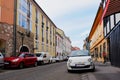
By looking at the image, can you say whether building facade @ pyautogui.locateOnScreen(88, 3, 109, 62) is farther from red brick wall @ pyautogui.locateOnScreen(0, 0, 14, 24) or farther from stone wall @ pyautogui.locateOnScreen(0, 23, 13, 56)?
red brick wall @ pyautogui.locateOnScreen(0, 0, 14, 24)

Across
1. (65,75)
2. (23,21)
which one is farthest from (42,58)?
(65,75)

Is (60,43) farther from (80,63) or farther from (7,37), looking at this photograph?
(80,63)

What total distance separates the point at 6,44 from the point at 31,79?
17.8m

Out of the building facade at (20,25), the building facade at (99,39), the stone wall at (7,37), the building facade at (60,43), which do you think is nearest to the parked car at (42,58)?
the building facade at (20,25)

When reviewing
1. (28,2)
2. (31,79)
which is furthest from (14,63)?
(28,2)

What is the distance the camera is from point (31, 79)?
12633 mm

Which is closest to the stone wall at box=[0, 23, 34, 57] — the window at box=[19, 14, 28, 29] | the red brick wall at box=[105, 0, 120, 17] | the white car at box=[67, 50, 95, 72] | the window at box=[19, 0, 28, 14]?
the window at box=[19, 14, 28, 29]

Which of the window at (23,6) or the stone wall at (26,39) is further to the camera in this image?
the window at (23,6)

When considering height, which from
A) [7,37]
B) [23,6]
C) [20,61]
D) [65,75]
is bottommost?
[65,75]

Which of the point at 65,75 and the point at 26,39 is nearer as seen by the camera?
the point at 65,75

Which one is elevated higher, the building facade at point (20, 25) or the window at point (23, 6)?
the window at point (23, 6)

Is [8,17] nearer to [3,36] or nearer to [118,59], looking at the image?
[3,36]

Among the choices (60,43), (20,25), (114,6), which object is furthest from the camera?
(60,43)

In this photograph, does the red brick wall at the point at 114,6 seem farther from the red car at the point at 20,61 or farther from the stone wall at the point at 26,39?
A: the stone wall at the point at 26,39
